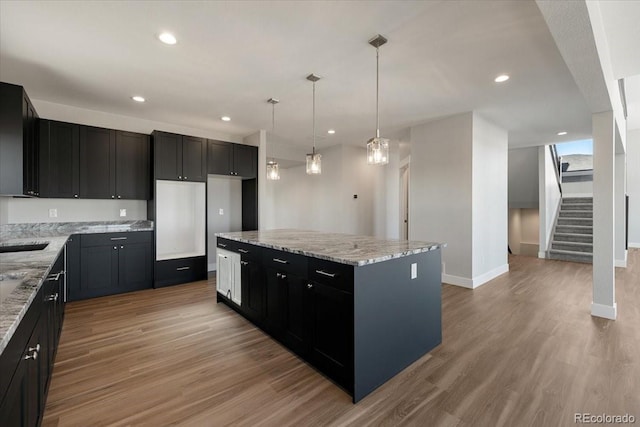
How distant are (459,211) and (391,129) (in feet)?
6.23

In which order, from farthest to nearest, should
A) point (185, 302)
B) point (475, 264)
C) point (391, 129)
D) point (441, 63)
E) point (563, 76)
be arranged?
point (391, 129)
point (475, 264)
point (185, 302)
point (563, 76)
point (441, 63)

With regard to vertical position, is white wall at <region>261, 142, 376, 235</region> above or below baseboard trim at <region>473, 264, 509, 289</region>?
above

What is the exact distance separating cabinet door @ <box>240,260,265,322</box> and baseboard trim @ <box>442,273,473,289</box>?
321cm

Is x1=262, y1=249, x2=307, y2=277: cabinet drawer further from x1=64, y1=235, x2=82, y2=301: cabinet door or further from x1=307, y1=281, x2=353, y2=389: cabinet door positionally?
x1=64, y1=235, x2=82, y2=301: cabinet door

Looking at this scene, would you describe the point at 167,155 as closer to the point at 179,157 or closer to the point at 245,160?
the point at 179,157

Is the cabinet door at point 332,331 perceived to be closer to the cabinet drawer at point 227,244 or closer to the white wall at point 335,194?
the cabinet drawer at point 227,244

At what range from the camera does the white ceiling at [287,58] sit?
7.04 ft

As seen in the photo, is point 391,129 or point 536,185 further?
point 536,185

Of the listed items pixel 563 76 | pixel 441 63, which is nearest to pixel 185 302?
pixel 441 63

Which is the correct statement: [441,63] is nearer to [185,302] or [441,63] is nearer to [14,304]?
[14,304]

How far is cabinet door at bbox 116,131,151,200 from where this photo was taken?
4.31m

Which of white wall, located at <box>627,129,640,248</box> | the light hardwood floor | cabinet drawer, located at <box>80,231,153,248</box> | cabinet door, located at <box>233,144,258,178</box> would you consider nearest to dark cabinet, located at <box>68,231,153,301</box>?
cabinet drawer, located at <box>80,231,153,248</box>

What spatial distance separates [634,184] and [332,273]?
1006 centimetres

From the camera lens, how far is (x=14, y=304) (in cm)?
114
